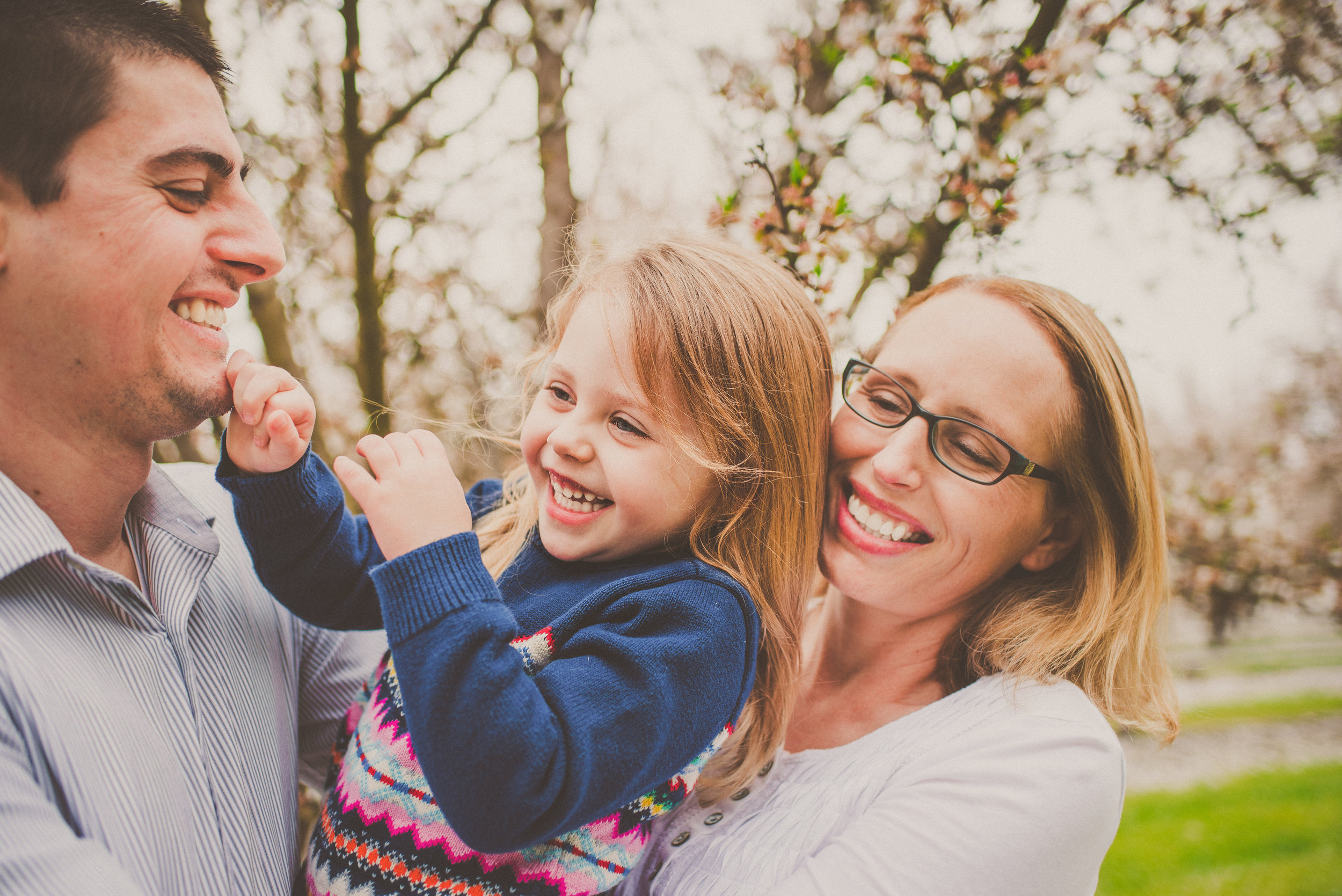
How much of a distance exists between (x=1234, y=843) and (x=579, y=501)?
9.66 metres

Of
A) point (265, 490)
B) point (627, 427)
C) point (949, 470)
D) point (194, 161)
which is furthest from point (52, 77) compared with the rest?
point (949, 470)

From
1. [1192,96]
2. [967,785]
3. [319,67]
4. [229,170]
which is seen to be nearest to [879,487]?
[967,785]

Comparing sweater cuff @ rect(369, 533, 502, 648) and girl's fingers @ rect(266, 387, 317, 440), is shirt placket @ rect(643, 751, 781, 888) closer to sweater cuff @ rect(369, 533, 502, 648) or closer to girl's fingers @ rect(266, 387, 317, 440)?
sweater cuff @ rect(369, 533, 502, 648)

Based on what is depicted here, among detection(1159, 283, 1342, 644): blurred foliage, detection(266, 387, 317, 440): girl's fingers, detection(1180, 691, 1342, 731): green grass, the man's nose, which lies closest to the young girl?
detection(266, 387, 317, 440): girl's fingers

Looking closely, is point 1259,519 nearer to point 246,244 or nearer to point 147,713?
point 246,244

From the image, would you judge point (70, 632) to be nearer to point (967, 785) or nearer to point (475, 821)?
point (475, 821)

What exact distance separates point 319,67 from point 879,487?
3.33 meters

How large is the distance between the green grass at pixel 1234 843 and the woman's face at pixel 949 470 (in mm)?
7247

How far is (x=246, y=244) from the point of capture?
5.21ft

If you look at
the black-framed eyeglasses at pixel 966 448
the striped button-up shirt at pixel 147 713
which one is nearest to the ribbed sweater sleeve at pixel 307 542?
the striped button-up shirt at pixel 147 713

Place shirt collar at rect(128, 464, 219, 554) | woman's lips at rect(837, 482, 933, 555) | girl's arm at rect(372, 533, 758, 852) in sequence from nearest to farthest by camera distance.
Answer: girl's arm at rect(372, 533, 758, 852), shirt collar at rect(128, 464, 219, 554), woman's lips at rect(837, 482, 933, 555)

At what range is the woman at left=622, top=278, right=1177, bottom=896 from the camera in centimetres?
158

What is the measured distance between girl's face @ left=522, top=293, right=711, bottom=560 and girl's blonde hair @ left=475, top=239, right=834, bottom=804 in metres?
0.04

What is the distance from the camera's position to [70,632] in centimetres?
137
